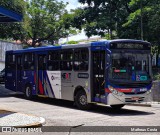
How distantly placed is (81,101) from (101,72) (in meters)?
1.93

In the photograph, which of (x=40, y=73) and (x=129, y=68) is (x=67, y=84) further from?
(x=129, y=68)

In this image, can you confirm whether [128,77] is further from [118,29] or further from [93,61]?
[118,29]

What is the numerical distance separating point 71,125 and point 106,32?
2404 centimetres

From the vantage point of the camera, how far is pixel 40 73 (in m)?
19.1

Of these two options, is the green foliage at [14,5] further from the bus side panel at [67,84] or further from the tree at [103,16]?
the bus side panel at [67,84]

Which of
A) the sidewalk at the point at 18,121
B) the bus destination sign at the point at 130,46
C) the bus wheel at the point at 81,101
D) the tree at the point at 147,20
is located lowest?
the sidewalk at the point at 18,121

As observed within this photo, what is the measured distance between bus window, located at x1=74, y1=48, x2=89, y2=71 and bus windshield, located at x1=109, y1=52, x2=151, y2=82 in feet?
5.10

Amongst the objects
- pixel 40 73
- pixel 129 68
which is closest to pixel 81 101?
pixel 129 68

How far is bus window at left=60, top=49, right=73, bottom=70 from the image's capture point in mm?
16500

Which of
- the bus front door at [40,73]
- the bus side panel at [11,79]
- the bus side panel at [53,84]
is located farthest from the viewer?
the bus side panel at [11,79]

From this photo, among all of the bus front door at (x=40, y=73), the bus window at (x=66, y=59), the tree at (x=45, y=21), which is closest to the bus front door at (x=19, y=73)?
the bus front door at (x=40, y=73)

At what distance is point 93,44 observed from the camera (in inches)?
594

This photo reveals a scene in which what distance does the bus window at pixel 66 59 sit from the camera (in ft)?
54.1

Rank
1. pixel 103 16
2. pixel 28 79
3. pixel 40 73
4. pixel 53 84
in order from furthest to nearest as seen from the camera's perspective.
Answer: pixel 103 16 < pixel 28 79 < pixel 40 73 < pixel 53 84
